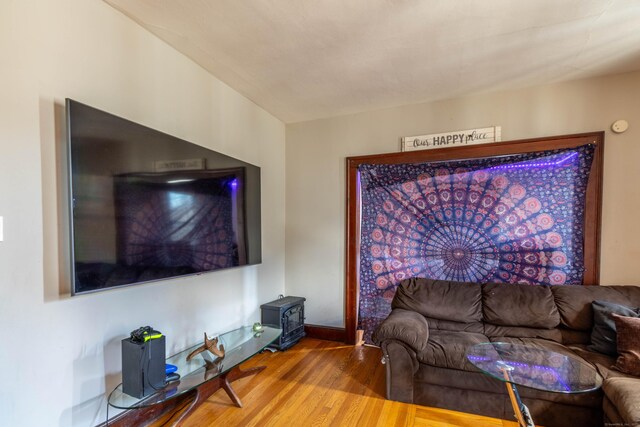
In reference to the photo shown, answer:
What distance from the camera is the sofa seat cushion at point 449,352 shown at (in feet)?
6.75

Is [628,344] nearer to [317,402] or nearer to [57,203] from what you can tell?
[317,402]

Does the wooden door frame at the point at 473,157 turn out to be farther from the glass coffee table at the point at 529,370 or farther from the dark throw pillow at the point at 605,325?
the glass coffee table at the point at 529,370

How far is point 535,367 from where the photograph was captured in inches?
69.0

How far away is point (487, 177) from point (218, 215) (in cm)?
251

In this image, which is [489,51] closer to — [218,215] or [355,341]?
[218,215]

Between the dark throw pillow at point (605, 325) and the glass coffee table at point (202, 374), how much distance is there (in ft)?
7.78

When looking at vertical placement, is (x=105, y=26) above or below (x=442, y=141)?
above

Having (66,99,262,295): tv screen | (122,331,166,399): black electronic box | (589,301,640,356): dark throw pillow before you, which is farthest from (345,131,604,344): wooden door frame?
(122,331,166,399): black electronic box

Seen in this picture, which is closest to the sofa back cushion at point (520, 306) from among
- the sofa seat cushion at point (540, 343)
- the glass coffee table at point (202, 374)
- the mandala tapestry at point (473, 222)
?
the sofa seat cushion at point (540, 343)

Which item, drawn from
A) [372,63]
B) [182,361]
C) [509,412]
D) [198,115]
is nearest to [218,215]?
[198,115]

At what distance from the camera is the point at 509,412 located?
195cm

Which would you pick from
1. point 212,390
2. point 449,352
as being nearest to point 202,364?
point 212,390

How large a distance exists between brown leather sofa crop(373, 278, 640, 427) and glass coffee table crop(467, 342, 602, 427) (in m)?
0.13

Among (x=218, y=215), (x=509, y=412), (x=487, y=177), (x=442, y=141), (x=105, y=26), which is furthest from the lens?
(x=442, y=141)
